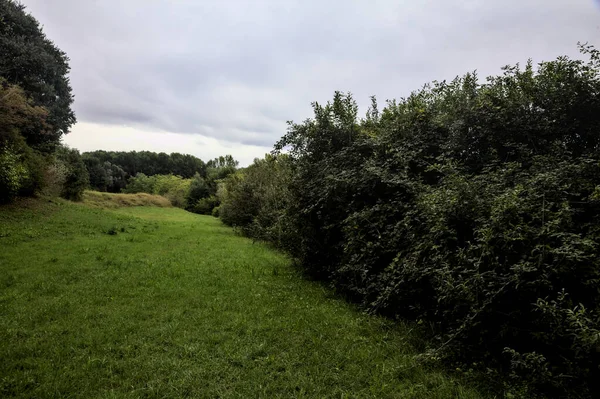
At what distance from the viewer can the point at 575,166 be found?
4.14 meters

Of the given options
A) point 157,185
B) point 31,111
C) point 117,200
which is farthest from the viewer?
point 157,185

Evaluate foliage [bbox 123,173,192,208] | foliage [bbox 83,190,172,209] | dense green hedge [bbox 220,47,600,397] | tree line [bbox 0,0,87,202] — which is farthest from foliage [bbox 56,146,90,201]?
foliage [bbox 123,173,192,208]

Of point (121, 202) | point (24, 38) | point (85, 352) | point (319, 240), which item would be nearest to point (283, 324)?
point (85, 352)

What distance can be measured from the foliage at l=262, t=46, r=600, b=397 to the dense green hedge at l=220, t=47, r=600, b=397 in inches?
1.0

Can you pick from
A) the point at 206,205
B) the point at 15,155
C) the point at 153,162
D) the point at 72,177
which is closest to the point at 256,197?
the point at 15,155

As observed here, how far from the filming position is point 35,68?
2078cm

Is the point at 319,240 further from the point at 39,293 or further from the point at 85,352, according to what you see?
the point at 39,293

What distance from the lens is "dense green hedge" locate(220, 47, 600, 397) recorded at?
10.9 ft

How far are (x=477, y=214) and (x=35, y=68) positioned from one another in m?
29.1

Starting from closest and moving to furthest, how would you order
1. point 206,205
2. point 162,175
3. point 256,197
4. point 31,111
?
point 31,111, point 256,197, point 206,205, point 162,175

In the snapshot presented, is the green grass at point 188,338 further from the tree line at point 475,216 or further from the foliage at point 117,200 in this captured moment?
the foliage at point 117,200

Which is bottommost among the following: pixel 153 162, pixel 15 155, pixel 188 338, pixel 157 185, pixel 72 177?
pixel 188 338

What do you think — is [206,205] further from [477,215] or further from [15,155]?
[477,215]

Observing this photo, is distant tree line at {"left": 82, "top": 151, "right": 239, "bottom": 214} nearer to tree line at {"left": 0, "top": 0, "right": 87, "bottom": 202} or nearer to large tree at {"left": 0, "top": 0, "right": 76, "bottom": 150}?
tree line at {"left": 0, "top": 0, "right": 87, "bottom": 202}
